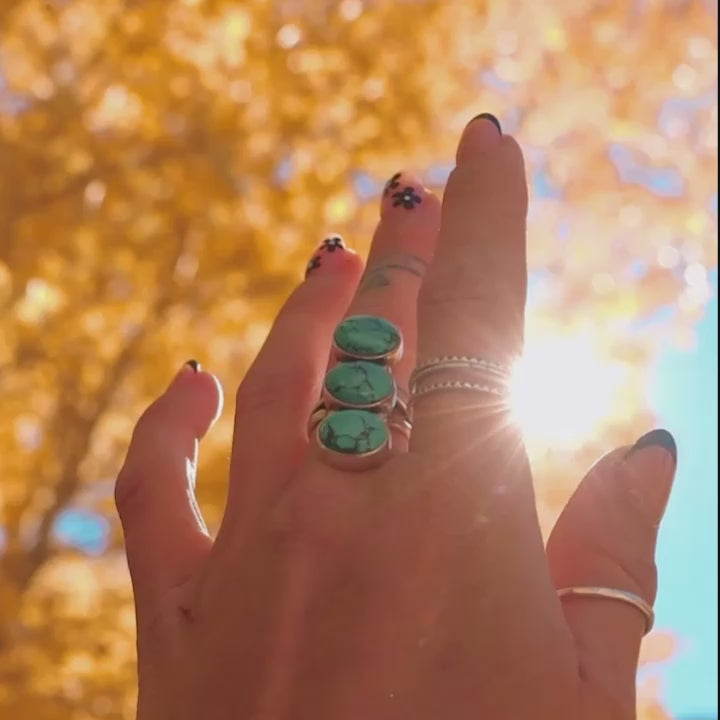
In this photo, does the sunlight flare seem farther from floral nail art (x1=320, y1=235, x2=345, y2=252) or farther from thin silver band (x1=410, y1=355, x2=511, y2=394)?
thin silver band (x1=410, y1=355, x2=511, y2=394)

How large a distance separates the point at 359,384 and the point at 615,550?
26 centimetres

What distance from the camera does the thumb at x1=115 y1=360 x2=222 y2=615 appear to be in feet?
2.75

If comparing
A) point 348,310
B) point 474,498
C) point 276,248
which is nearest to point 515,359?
point 474,498

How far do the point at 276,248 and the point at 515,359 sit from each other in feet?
4.06

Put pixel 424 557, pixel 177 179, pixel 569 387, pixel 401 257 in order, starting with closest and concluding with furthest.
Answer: pixel 424 557
pixel 401 257
pixel 177 179
pixel 569 387

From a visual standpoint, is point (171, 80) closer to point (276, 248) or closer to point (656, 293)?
point (276, 248)

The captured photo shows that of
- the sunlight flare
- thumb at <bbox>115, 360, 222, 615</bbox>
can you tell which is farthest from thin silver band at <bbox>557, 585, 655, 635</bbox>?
the sunlight flare

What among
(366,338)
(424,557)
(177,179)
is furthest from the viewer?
(177,179)

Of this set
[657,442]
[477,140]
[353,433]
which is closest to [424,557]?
[353,433]

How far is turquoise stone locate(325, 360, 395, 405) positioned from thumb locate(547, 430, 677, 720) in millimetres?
195

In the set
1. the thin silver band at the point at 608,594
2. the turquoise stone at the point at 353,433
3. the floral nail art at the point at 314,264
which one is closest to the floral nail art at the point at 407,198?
the floral nail art at the point at 314,264

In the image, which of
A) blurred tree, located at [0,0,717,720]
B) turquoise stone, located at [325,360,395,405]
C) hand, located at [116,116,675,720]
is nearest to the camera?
hand, located at [116,116,675,720]

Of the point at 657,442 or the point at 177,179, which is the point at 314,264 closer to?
the point at 657,442

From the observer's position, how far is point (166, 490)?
886 mm
